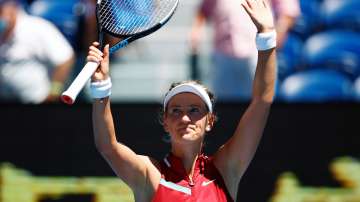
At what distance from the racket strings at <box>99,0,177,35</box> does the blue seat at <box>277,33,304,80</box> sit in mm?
2867

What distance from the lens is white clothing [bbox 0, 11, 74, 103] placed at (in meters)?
6.65

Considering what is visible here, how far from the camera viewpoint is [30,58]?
672 centimetres

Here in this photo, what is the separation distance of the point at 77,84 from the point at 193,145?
74cm

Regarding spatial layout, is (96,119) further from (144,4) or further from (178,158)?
(144,4)

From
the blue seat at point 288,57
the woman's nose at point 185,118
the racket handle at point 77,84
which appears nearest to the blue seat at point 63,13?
the blue seat at point 288,57

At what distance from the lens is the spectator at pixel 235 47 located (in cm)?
659

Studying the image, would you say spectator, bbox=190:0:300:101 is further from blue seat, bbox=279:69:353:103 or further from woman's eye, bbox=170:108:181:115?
woman's eye, bbox=170:108:181:115

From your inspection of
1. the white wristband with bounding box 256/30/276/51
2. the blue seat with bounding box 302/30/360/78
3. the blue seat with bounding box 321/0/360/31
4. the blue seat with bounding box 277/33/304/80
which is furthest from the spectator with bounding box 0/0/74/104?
the white wristband with bounding box 256/30/276/51

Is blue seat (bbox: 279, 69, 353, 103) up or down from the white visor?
down

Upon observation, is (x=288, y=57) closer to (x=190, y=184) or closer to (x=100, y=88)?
(x=190, y=184)

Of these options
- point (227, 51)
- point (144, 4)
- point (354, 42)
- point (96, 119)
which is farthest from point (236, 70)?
point (96, 119)

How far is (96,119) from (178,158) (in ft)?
1.45

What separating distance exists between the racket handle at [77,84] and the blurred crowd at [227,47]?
2.99 meters

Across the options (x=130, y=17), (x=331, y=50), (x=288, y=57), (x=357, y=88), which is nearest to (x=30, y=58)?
(x=288, y=57)
